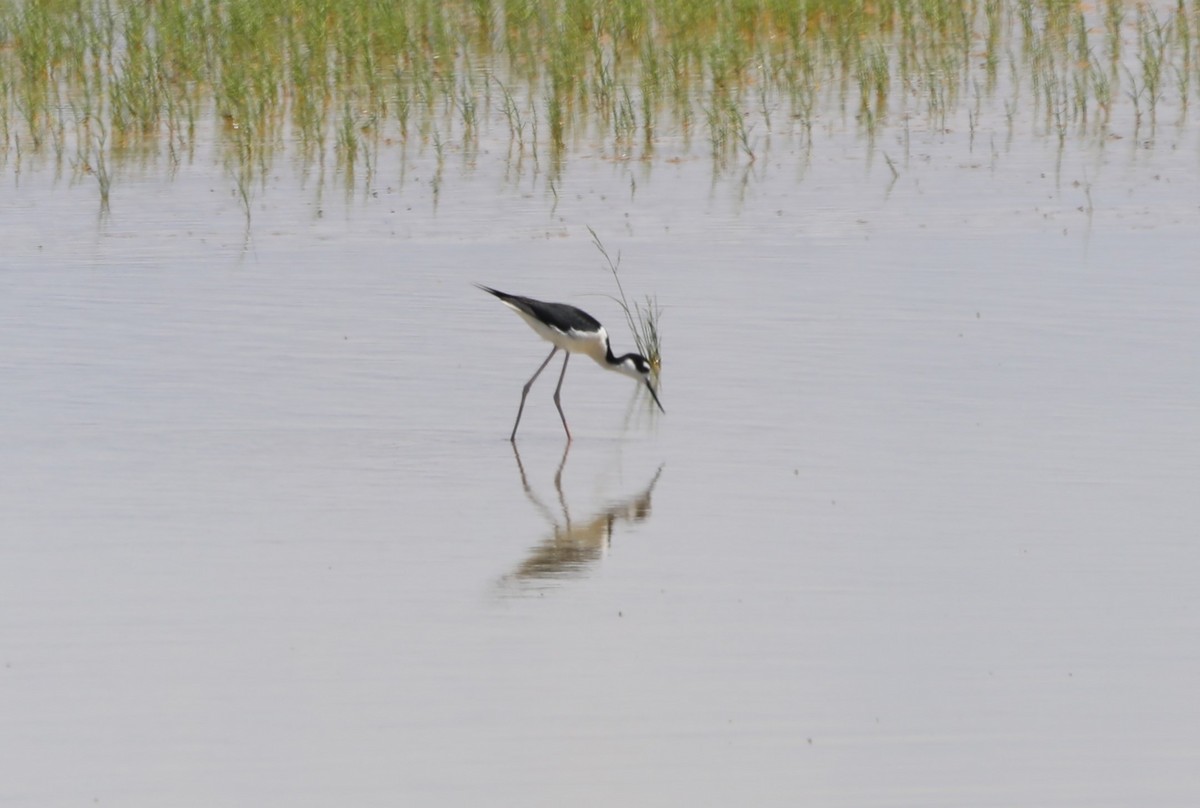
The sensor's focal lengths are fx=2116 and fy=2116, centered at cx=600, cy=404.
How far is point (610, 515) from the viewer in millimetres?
6664

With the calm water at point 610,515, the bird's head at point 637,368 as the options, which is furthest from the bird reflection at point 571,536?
the bird's head at point 637,368

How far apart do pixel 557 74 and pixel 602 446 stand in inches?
313

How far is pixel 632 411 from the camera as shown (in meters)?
8.30

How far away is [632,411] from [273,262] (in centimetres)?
348

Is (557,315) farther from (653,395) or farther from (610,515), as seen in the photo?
(610,515)

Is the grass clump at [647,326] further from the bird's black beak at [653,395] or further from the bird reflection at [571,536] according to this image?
the bird reflection at [571,536]

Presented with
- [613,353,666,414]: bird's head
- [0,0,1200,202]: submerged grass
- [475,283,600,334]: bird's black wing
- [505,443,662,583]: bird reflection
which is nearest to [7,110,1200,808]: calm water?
[505,443,662,583]: bird reflection

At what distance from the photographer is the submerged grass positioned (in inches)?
582

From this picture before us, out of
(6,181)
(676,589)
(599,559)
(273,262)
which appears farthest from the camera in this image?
(6,181)

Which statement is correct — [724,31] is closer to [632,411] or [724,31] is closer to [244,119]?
[244,119]

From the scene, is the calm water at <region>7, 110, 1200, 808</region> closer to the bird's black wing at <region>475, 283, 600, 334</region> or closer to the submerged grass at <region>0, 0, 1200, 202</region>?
the bird's black wing at <region>475, 283, 600, 334</region>

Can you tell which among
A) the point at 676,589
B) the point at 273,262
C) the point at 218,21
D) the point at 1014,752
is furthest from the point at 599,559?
the point at 218,21

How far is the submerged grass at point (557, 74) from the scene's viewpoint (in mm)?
14789

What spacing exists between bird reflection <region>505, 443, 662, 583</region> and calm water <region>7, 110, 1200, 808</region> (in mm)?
17
